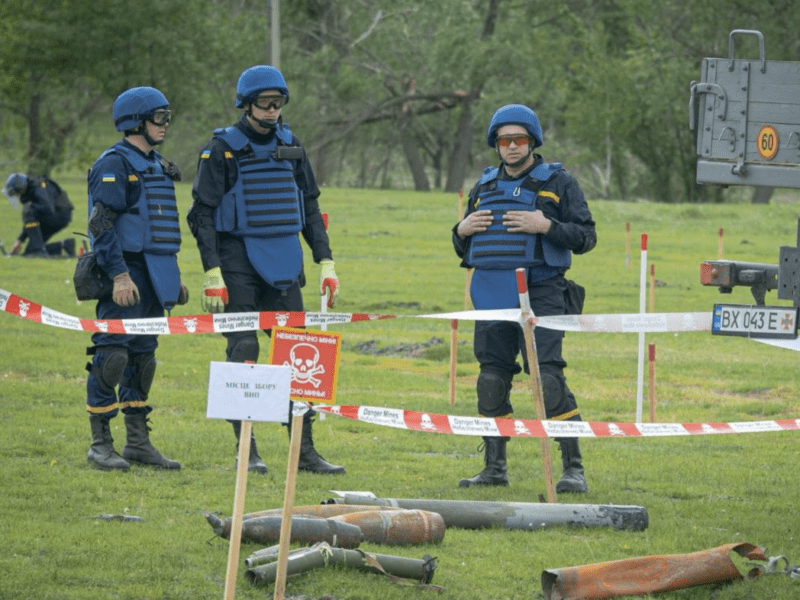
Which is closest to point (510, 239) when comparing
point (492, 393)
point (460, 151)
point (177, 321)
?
point (492, 393)

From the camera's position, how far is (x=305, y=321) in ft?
27.6

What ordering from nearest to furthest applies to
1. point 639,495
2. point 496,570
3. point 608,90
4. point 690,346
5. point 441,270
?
point 496,570
point 639,495
point 690,346
point 441,270
point 608,90

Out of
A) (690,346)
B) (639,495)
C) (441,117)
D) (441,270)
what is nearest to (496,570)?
(639,495)

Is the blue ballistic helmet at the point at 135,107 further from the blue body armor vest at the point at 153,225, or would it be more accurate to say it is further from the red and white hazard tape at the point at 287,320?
the red and white hazard tape at the point at 287,320

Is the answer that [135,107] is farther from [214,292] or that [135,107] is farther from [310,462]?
[310,462]

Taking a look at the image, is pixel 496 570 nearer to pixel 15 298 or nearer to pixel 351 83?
pixel 15 298

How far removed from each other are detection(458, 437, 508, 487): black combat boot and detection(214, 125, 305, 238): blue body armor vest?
1.82m

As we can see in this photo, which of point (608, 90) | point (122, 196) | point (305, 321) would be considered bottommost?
point (305, 321)

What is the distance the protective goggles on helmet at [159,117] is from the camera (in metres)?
8.87

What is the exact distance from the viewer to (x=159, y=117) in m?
8.90

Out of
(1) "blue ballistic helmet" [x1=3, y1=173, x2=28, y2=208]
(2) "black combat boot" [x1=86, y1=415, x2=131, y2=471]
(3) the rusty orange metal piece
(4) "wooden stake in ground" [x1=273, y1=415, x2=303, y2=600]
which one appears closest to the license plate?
(3) the rusty orange metal piece

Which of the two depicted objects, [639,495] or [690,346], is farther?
[690,346]

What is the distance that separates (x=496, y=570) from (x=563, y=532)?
910 millimetres

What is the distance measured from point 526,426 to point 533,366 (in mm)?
504
